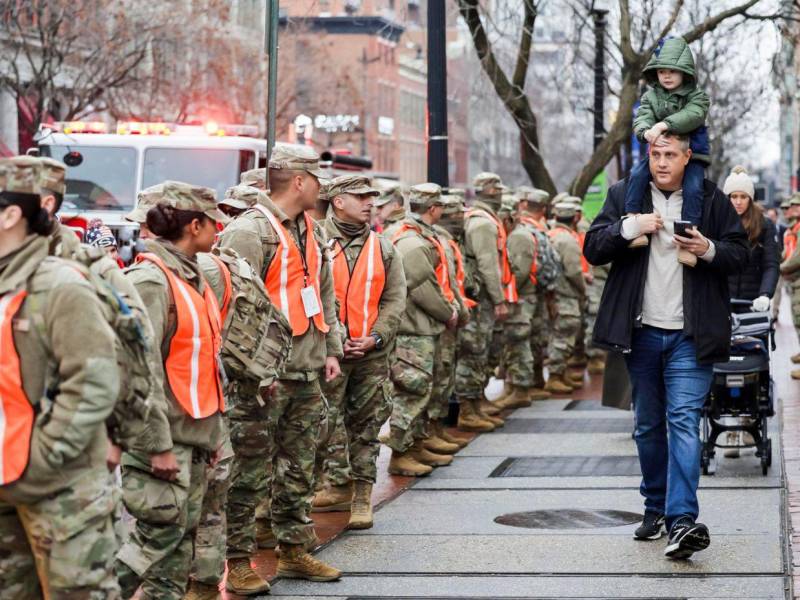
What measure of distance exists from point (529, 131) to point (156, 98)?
56.4ft

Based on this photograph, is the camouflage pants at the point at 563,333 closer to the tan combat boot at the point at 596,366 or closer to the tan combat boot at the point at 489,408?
the tan combat boot at the point at 596,366

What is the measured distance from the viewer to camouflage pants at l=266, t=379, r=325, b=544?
7723 mm

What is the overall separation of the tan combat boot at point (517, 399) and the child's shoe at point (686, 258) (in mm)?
7526

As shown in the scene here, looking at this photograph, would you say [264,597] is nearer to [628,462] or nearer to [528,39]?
[628,462]

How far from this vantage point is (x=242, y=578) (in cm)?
739

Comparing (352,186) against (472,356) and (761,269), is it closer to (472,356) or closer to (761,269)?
(472,356)

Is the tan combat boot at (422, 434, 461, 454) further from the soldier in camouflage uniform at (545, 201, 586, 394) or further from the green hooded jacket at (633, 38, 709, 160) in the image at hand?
the soldier in camouflage uniform at (545, 201, 586, 394)

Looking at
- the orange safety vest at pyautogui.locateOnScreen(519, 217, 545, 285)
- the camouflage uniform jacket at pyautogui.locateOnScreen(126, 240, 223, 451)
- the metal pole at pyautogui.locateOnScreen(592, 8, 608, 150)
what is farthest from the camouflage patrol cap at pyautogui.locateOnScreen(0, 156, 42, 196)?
the metal pole at pyautogui.locateOnScreen(592, 8, 608, 150)

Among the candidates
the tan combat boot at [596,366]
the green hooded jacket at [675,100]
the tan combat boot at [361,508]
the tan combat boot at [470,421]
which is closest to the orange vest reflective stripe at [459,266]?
the tan combat boot at [470,421]

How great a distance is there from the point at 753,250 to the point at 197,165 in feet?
20.0

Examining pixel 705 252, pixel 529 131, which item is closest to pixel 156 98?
pixel 529 131

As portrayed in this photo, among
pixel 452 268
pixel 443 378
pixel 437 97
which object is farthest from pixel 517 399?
pixel 452 268

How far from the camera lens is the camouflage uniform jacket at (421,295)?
36.6 ft

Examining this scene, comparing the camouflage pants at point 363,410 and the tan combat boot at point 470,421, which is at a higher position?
the camouflage pants at point 363,410
